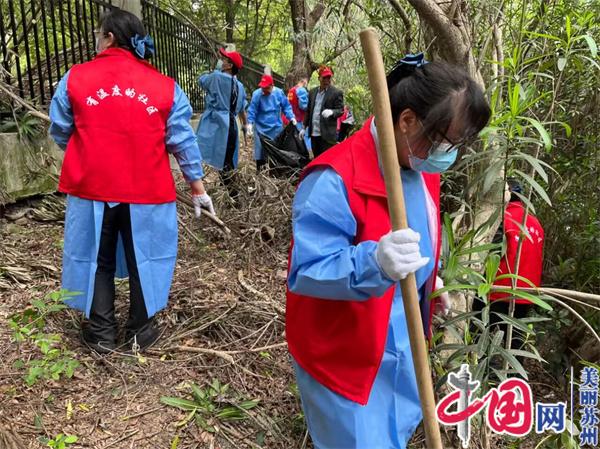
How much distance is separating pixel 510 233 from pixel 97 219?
1.93 m

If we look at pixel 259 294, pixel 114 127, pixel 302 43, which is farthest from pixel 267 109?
pixel 114 127

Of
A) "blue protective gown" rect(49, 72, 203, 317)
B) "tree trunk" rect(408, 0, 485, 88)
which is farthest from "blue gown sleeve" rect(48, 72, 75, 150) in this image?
"tree trunk" rect(408, 0, 485, 88)

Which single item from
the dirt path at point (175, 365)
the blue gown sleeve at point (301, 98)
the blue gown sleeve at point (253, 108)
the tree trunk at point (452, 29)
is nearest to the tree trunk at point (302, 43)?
the blue gown sleeve at point (301, 98)

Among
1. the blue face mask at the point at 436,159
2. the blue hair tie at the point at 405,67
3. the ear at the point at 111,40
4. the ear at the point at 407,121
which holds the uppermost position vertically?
the ear at the point at 111,40

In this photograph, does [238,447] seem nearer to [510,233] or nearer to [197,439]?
[197,439]

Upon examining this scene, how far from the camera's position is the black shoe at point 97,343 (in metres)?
2.59

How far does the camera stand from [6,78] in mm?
3795

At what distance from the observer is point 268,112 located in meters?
6.54

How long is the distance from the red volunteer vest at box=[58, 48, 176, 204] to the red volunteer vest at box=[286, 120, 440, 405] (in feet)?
4.62

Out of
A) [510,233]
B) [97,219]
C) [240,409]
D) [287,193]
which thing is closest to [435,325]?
[510,233]

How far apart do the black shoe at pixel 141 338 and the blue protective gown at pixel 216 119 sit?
8.97ft

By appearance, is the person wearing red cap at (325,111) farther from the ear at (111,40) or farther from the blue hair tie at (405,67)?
the blue hair tie at (405,67)

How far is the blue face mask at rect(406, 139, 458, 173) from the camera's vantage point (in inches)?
51.7

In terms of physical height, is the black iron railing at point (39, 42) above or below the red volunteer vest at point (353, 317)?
above
